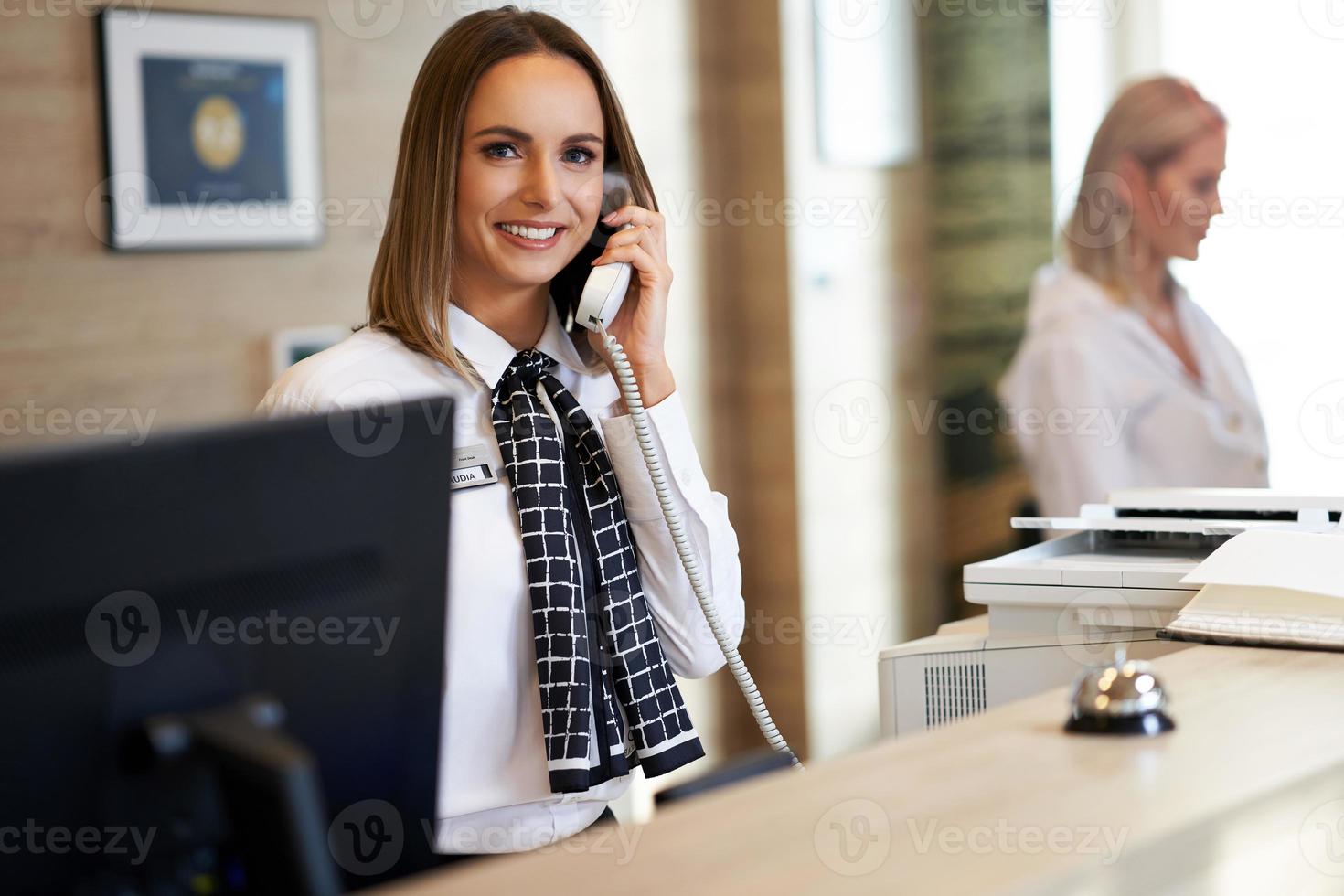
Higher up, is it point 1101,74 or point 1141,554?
point 1101,74

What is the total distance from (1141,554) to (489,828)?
0.88 meters

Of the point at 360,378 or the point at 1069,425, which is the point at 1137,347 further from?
the point at 360,378

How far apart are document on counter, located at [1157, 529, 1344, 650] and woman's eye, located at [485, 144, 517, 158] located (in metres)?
1.00

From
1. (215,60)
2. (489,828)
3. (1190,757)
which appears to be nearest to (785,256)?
(215,60)

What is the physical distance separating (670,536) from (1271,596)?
2.40 feet

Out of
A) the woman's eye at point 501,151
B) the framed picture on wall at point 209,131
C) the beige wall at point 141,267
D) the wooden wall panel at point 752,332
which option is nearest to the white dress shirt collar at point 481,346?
the woman's eye at point 501,151

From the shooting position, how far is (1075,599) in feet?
5.50

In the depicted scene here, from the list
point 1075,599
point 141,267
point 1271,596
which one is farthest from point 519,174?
point 141,267

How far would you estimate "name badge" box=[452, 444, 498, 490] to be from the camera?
171cm

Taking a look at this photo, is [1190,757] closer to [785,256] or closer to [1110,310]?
[1110,310]

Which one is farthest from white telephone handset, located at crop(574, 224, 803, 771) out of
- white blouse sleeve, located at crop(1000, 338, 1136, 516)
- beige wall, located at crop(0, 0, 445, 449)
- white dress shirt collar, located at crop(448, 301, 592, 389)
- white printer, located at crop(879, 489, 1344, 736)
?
white blouse sleeve, located at crop(1000, 338, 1136, 516)

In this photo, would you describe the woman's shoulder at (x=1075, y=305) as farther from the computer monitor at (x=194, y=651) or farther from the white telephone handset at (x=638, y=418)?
the computer monitor at (x=194, y=651)

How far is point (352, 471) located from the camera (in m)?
0.86

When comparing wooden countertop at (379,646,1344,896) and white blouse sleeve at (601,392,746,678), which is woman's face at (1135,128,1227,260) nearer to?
white blouse sleeve at (601,392,746,678)
